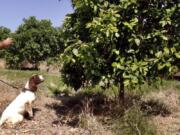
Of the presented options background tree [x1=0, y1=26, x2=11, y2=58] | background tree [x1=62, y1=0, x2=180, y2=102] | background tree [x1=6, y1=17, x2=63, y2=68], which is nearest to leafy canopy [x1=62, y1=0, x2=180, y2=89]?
background tree [x1=62, y1=0, x2=180, y2=102]

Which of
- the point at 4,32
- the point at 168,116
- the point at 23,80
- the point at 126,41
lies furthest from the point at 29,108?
the point at 4,32

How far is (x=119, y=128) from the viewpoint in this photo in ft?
24.6

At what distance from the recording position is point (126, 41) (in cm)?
852

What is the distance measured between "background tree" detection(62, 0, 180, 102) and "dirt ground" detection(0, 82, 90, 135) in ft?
3.76

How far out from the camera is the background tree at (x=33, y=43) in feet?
115

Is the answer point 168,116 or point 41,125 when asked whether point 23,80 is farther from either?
point 168,116

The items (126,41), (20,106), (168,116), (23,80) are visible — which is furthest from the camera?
(23,80)

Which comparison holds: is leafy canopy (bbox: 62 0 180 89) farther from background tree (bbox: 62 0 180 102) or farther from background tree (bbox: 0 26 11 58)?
background tree (bbox: 0 26 11 58)

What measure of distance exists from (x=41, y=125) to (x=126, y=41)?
2.32 meters

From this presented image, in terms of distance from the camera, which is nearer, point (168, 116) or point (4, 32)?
point (168, 116)

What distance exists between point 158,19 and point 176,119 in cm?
210

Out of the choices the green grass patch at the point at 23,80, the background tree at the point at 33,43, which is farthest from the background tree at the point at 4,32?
the green grass patch at the point at 23,80

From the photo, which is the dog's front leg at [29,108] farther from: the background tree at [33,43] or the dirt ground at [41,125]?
the background tree at [33,43]

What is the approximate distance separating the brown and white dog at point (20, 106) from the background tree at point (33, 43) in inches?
1031
